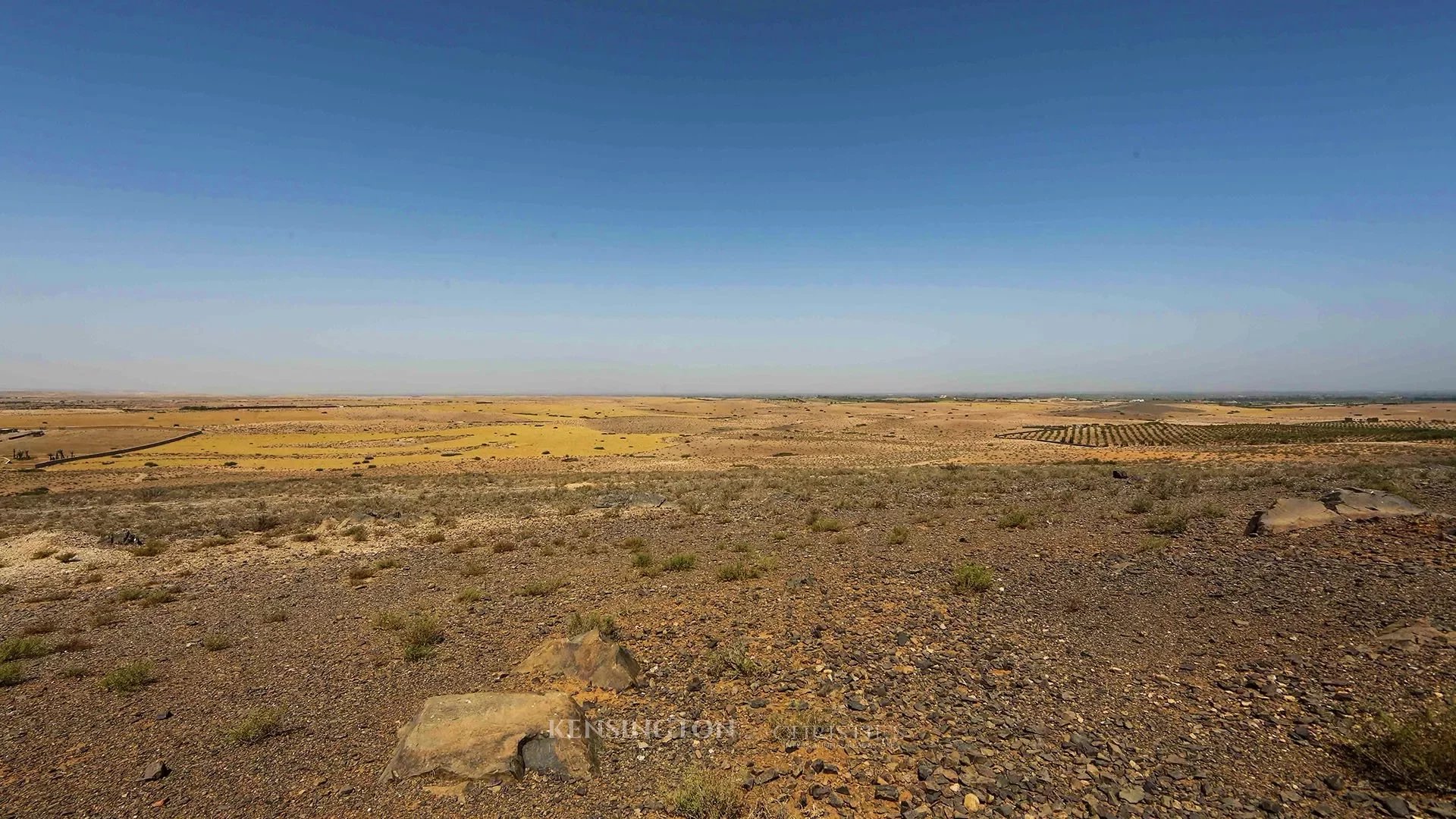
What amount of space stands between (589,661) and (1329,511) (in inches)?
705

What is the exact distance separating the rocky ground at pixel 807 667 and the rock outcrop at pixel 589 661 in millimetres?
229

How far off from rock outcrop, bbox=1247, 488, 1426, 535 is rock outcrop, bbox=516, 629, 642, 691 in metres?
15.2

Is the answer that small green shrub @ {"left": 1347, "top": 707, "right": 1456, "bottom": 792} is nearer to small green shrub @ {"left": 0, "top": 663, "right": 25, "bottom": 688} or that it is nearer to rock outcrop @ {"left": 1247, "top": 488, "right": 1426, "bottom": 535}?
rock outcrop @ {"left": 1247, "top": 488, "right": 1426, "bottom": 535}

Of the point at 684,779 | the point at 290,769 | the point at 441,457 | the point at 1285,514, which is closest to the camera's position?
the point at 684,779

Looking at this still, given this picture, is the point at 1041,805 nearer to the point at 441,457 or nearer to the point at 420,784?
the point at 420,784

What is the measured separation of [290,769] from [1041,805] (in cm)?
784

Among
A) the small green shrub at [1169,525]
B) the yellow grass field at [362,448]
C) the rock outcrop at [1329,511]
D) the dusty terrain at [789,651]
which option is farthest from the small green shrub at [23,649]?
the yellow grass field at [362,448]

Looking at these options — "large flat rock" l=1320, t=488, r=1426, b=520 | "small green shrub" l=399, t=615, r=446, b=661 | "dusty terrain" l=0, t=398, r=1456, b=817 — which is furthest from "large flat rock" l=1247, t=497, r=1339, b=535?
"small green shrub" l=399, t=615, r=446, b=661

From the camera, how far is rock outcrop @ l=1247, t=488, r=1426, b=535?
12664 mm

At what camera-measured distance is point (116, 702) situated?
743 cm

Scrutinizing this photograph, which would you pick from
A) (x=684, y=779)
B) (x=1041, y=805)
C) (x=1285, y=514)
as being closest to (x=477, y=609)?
(x=684, y=779)

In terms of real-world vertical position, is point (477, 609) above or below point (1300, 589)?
below

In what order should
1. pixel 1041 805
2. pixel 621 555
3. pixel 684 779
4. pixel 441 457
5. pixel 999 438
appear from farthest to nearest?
pixel 999 438 → pixel 441 457 → pixel 621 555 → pixel 684 779 → pixel 1041 805

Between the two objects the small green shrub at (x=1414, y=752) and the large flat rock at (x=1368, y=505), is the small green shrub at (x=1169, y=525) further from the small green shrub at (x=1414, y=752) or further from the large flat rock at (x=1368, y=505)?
the small green shrub at (x=1414, y=752)
